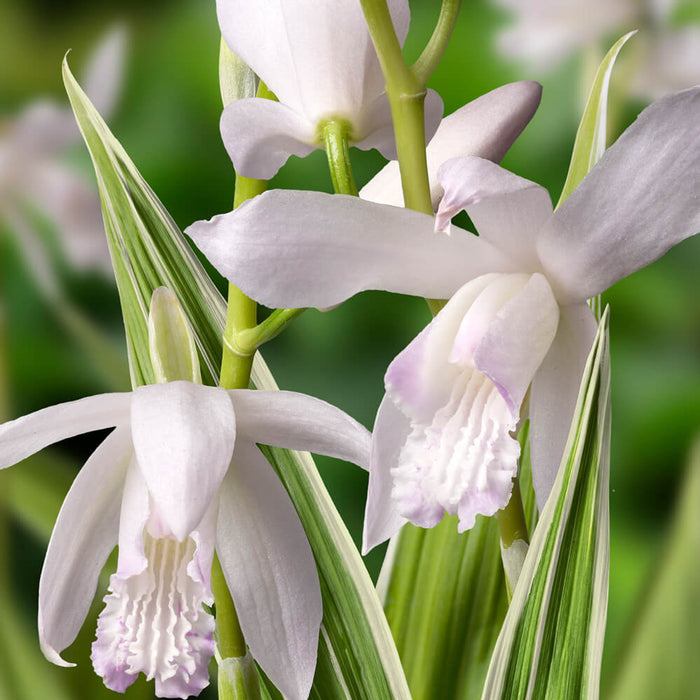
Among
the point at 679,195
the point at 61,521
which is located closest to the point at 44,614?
the point at 61,521

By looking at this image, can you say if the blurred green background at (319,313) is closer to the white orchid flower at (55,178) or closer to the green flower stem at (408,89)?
the white orchid flower at (55,178)

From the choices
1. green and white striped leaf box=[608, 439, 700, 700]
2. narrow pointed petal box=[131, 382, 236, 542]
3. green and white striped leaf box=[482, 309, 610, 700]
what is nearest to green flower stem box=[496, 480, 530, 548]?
green and white striped leaf box=[482, 309, 610, 700]

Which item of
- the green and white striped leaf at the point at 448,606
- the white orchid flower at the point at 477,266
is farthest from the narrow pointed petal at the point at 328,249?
the green and white striped leaf at the point at 448,606

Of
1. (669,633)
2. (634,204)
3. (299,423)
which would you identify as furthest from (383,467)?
(669,633)

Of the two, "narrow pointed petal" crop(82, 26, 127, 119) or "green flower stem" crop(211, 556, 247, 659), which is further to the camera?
"narrow pointed petal" crop(82, 26, 127, 119)

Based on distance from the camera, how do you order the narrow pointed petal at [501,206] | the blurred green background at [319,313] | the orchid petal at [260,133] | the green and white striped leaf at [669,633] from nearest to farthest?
the narrow pointed petal at [501,206] < the orchid petal at [260,133] < the green and white striped leaf at [669,633] < the blurred green background at [319,313]

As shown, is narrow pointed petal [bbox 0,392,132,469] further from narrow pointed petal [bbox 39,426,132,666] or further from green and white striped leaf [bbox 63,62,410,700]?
green and white striped leaf [bbox 63,62,410,700]

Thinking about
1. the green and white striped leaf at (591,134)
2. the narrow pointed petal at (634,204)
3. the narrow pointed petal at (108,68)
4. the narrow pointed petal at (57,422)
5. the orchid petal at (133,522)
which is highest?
the narrow pointed petal at (108,68)

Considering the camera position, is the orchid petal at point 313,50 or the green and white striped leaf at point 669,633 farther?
the green and white striped leaf at point 669,633
